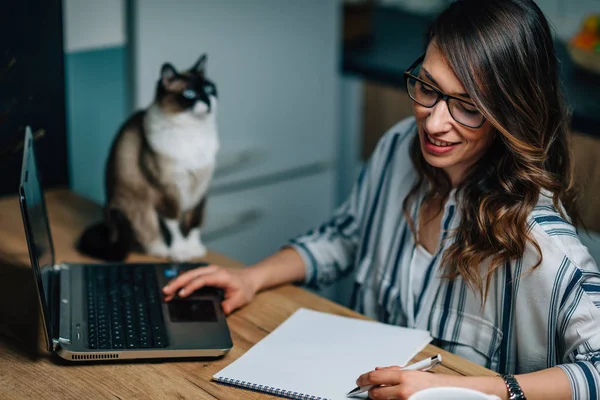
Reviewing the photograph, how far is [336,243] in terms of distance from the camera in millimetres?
1416

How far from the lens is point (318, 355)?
3.44ft

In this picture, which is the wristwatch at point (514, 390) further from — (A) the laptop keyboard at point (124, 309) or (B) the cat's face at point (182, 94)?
(B) the cat's face at point (182, 94)

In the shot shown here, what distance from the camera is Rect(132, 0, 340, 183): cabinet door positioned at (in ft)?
5.64

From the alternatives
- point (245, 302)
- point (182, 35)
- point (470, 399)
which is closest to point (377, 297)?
point (245, 302)

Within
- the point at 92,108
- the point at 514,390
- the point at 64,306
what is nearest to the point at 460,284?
the point at 514,390

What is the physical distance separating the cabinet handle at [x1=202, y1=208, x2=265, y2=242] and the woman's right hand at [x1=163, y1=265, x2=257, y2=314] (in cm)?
80

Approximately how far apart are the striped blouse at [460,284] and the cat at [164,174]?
8.9 inches

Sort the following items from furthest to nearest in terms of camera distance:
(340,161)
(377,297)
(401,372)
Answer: (340,161), (377,297), (401,372)

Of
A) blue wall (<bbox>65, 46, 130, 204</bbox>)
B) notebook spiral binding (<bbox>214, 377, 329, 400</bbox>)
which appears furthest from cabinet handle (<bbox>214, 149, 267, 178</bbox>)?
notebook spiral binding (<bbox>214, 377, 329, 400</bbox>)

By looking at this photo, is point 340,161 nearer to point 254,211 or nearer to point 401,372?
point 254,211

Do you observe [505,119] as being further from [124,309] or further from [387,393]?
[124,309]

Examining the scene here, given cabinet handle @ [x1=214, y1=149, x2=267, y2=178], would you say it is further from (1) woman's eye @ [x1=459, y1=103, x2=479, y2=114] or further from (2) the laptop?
(1) woman's eye @ [x1=459, y1=103, x2=479, y2=114]

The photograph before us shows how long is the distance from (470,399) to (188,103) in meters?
0.74

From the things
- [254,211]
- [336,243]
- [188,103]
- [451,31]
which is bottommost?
[254,211]
